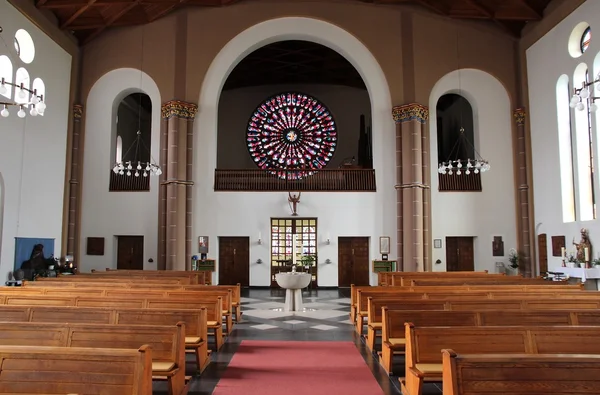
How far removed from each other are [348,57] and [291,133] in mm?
5474

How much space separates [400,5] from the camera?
15.2m

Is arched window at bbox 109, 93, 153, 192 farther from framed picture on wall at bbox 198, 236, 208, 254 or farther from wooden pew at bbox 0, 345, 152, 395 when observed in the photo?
wooden pew at bbox 0, 345, 152, 395

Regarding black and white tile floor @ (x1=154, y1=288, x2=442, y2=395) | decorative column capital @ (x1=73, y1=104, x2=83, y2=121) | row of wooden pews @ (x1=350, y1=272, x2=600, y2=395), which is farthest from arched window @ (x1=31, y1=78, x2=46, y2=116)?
row of wooden pews @ (x1=350, y1=272, x2=600, y2=395)

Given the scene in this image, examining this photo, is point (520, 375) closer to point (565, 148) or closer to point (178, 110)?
point (565, 148)

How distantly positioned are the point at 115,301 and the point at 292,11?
12239mm

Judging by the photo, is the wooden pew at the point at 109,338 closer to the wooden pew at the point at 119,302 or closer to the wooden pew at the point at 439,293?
the wooden pew at the point at 119,302

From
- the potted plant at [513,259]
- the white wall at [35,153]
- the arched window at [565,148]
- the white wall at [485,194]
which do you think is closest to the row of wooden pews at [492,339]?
the arched window at [565,148]

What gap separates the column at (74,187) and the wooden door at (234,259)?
452cm

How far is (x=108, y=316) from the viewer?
4.82 m

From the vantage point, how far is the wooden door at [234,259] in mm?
15336

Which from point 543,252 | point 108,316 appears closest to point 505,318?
point 108,316

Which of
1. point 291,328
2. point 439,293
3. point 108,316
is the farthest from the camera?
point 291,328

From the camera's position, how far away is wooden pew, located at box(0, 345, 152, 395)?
114 inches

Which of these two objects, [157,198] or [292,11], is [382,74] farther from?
[157,198]
